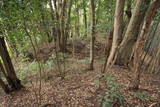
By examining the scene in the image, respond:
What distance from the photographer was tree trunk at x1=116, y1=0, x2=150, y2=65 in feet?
13.4

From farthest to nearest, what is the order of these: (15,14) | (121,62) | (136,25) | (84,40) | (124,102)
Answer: (84,40)
(121,62)
(136,25)
(124,102)
(15,14)

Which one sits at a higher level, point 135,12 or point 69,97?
point 135,12

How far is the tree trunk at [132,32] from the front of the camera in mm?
4077

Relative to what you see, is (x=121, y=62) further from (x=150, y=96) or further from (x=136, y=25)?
(x=150, y=96)

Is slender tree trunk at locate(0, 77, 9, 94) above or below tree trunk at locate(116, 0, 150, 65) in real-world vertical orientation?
below

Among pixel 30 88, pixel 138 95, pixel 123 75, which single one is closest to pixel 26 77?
pixel 30 88

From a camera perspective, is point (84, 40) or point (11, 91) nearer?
point (11, 91)

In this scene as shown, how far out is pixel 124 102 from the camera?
8.22 ft

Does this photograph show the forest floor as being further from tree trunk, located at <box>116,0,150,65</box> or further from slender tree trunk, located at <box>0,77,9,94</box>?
tree trunk, located at <box>116,0,150,65</box>

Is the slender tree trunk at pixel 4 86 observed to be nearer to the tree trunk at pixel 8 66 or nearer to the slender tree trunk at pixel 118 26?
the tree trunk at pixel 8 66

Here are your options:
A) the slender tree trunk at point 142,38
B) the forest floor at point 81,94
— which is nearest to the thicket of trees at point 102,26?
the slender tree trunk at point 142,38

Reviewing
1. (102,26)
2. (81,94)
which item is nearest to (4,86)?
(81,94)

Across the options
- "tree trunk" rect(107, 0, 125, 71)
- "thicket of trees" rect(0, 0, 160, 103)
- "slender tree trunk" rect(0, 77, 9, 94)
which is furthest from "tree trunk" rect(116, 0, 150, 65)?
"slender tree trunk" rect(0, 77, 9, 94)

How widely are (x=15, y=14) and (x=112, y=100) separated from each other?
8.49ft
